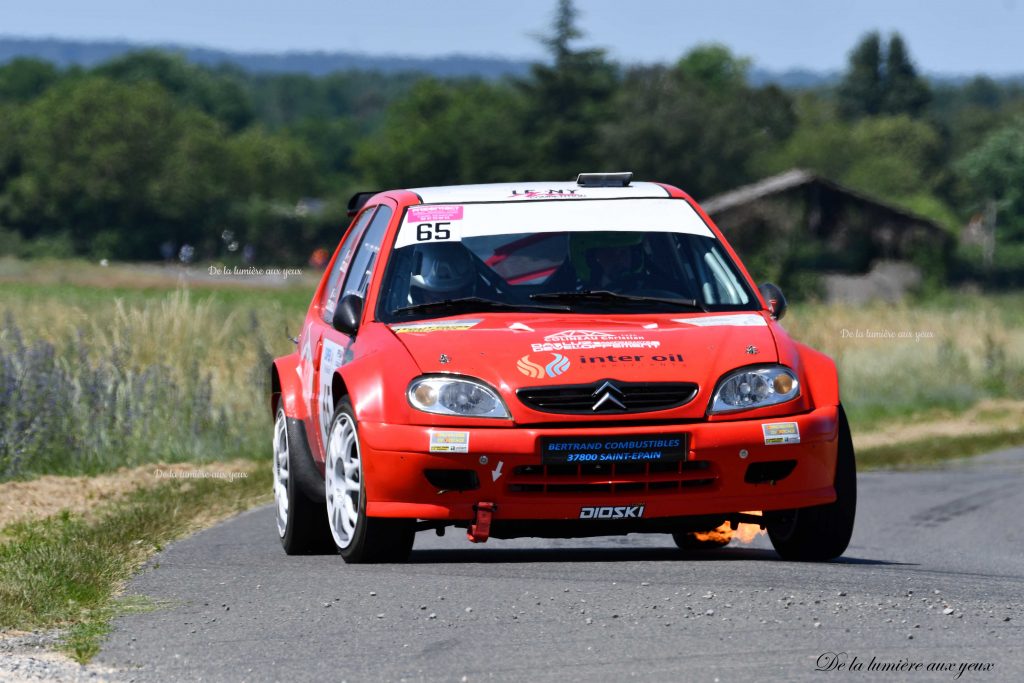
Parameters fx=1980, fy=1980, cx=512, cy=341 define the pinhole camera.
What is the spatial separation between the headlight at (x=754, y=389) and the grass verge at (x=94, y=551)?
8.42 ft

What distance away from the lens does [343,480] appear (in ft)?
29.1

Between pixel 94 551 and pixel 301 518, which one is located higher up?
pixel 301 518

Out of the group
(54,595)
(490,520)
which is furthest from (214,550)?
(490,520)

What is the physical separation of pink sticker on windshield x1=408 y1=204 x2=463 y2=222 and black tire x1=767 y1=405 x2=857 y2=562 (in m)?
2.07

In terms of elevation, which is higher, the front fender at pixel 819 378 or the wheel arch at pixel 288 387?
the front fender at pixel 819 378

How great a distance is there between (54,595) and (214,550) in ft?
6.44

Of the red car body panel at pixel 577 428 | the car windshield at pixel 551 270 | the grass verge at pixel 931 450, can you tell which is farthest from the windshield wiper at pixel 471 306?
the grass verge at pixel 931 450

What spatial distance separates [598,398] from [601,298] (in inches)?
39.9

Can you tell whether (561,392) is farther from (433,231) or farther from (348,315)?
(433,231)

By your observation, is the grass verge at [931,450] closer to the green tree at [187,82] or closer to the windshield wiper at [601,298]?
the windshield wiper at [601,298]

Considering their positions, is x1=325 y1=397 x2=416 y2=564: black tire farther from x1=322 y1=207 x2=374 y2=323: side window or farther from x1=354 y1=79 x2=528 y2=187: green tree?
x1=354 y1=79 x2=528 y2=187: green tree

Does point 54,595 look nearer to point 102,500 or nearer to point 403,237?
point 403,237

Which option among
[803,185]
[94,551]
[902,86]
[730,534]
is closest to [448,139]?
[803,185]

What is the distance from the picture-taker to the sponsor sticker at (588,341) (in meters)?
8.36
